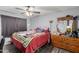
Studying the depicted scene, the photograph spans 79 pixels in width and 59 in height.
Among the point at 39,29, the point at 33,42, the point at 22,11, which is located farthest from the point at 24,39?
the point at 22,11

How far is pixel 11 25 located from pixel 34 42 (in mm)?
452

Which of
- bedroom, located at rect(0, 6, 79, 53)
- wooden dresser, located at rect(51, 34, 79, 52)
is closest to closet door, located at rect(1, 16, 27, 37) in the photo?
bedroom, located at rect(0, 6, 79, 53)

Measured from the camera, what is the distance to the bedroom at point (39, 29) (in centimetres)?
145

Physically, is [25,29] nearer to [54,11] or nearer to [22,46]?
[22,46]

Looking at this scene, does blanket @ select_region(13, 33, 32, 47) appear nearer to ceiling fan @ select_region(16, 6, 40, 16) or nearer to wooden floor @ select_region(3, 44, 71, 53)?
wooden floor @ select_region(3, 44, 71, 53)

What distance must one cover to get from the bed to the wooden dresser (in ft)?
0.40

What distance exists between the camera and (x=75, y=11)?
4.70ft

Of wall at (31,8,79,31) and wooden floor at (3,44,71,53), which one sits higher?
wall at (31,8,79,31)

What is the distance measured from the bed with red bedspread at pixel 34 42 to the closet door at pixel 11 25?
0.38 ft

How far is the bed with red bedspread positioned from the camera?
57.4 inches

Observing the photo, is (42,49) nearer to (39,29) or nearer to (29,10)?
(39,29)

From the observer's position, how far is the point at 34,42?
1488mm

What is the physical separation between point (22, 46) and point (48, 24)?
552 mm
